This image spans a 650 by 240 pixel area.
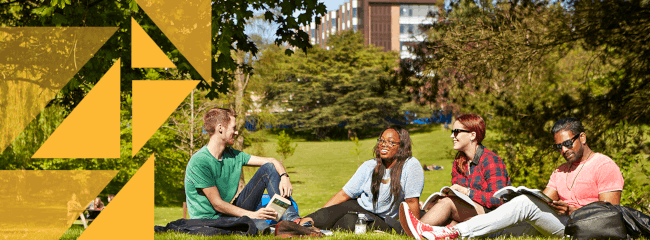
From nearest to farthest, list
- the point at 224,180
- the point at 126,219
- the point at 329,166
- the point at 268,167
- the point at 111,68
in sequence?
1. the point at 224,180
2. the point at 268,167
3. the point at 126,219
4. the point at 111,68
5. the point at 329,166

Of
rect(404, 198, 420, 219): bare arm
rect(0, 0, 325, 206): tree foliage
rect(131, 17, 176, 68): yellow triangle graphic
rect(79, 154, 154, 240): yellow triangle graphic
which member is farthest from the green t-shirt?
rect(131, 17, 176, 68): yellow triangle graphic

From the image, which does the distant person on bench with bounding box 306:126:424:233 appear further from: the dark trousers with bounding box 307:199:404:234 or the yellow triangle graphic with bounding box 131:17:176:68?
the yellow triangle graphic with bounding box 131:17:176:68

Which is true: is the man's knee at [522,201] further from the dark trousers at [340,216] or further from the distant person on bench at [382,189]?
the dark trousers at [340,216]

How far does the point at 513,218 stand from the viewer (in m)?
4.55

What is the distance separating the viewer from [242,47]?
10789 mm

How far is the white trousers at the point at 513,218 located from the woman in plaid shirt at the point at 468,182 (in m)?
0.27

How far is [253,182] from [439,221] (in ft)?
6.53

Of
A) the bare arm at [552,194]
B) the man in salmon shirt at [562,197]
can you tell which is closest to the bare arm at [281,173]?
the man in salmon shirt at [562,197]

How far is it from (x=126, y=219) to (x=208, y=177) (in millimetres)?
1830

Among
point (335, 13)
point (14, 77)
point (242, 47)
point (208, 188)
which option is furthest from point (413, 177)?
point (335, 13)

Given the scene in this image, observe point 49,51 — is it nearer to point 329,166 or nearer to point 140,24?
point 140,24

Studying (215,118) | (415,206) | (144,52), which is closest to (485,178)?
(415,206)

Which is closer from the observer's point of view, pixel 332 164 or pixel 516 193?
pixel 516 193

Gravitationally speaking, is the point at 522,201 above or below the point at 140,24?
below
